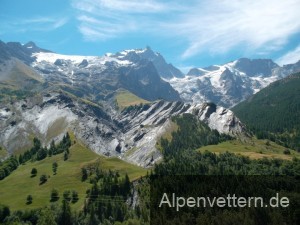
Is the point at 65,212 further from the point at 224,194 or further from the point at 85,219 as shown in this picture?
the point at 224,194

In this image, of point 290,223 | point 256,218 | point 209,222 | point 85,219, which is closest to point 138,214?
point 85,219

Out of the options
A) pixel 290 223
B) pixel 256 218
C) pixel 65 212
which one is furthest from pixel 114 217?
pixel 290 223

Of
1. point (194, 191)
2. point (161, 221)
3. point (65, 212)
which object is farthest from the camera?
point (194, 191)

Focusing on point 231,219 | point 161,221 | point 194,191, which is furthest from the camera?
point 194,191

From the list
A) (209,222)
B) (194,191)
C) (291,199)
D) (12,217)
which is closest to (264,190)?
(291,199)

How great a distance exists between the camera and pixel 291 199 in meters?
180

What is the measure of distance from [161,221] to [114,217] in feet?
104

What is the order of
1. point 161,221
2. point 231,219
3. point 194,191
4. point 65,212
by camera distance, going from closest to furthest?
point 231,219 < point 161,221 < point 65,212 < point 194,191

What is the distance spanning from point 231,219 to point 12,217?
11096 cm

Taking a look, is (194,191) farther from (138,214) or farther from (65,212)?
(65,212)

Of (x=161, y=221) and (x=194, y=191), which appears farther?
(x=194, y=191)

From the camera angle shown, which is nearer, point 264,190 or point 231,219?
point 231,219

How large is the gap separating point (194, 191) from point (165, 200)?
15401 millimetres

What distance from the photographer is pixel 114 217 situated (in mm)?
194000
